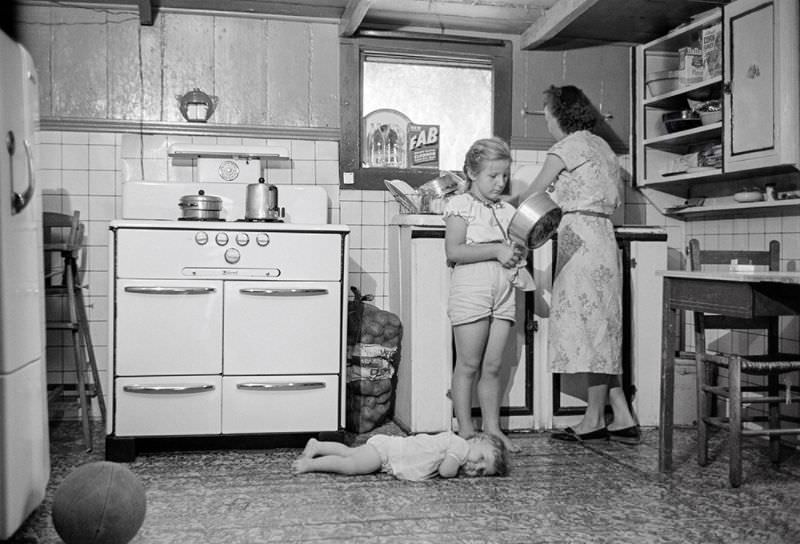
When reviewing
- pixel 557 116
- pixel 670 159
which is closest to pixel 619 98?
pixel 670 159

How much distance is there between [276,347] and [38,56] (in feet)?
6.47

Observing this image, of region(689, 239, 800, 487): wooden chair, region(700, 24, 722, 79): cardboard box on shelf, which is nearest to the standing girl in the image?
region(689, 239, 800, 487): wooden chair

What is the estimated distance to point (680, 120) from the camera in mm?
4195

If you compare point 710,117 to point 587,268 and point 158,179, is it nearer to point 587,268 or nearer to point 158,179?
point 587,268

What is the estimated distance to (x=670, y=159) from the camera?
4.50 m

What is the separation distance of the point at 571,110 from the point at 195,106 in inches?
73.6

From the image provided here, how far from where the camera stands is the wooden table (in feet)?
8.78

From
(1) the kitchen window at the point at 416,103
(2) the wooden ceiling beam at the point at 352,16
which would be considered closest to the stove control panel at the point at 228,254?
(1) the kitchen window at the point at 416,103

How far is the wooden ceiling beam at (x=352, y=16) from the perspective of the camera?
3.77 metres

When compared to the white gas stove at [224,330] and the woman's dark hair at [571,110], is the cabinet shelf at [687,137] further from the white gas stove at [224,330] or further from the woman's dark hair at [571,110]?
the white gas stove at [224,330]

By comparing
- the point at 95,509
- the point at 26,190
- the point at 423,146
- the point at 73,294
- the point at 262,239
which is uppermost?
the point at 423,146

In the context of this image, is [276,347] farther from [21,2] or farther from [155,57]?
[21,2]

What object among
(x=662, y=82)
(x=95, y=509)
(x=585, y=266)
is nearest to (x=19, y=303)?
(x=95, y=509)

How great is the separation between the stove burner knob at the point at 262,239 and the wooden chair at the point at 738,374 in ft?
5.89
